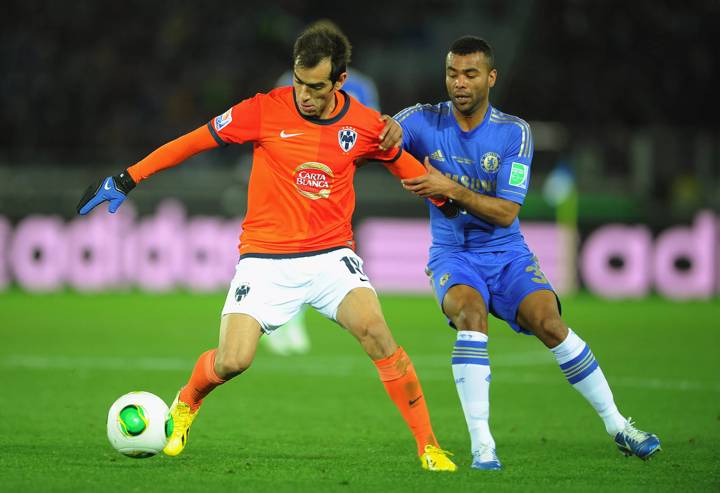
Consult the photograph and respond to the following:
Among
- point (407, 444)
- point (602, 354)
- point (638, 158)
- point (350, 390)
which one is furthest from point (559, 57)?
point (407, 444)

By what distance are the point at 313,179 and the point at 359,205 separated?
36.5 feet

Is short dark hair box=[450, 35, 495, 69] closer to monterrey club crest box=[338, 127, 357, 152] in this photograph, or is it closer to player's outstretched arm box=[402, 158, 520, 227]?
player's outstretched arm box=[402, 158, 520, 227]

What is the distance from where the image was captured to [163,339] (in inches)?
473

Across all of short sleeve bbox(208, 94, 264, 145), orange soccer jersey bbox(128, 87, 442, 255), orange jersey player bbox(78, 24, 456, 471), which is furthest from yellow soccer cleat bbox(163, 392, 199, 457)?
short sleeve bbox(208, 94, 264, 145)

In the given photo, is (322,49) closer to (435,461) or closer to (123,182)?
(123,182)

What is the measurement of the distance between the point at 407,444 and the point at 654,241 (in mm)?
11246

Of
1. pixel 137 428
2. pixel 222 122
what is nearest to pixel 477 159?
pixel 222 122

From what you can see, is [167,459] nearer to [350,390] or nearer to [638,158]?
[350,390]

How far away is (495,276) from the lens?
19.6ft

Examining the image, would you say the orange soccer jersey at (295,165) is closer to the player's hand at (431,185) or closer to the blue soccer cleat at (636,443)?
the player's hand at (431,185)

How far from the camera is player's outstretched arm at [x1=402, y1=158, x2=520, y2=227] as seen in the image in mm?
5723

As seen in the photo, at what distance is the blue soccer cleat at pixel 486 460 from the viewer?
5.46m

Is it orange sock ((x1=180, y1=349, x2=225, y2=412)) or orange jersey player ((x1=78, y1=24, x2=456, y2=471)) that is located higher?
orange jersey player ((x1=78, y1=24, x2=456, y2=471))

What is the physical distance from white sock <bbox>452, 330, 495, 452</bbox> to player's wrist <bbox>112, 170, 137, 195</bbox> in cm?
177
